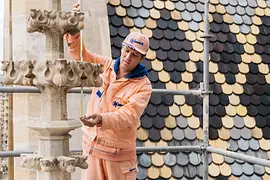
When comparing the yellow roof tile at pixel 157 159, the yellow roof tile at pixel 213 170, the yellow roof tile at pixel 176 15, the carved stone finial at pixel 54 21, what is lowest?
the yellow roof tile at pixel 213 170

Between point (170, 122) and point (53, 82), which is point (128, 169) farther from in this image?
point (170, 122)

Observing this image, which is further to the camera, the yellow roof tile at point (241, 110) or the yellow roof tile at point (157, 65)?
the yellow roof tile at point (241, 110)

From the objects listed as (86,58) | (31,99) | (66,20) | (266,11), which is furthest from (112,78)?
(266,11)

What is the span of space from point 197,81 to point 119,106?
1.87m

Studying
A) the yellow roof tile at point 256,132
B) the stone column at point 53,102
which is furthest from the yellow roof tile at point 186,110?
the stone column at point 53,102

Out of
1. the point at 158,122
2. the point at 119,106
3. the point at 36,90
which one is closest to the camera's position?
the point at 119,106

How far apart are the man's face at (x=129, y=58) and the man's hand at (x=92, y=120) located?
38 cm

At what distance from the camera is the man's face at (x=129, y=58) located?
2.69m

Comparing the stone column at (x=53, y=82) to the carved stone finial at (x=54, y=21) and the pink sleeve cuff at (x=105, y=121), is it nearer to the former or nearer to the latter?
the carved stone finial at (x=54, y=21)

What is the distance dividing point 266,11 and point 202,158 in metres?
1.60

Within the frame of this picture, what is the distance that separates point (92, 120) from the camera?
2.37 metres

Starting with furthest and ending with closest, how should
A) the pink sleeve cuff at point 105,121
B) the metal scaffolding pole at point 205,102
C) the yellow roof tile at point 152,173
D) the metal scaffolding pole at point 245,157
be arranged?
the yellow roof tile at point 152,173 < the metal scaffolding pole at point 205,102 < the metal scaffolding pole at point 245,157 < the pink sleeve cuff at point 105,121

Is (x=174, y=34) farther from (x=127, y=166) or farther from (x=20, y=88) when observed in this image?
(x=127, y=166)

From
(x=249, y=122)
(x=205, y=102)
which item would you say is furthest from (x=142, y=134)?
(x=249, y=122)
